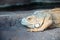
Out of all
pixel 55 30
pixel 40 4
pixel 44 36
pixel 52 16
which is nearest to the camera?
pixel 44 36

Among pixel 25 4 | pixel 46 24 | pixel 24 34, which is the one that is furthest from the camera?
pixel 25 4

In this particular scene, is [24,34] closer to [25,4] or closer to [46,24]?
[46,24]

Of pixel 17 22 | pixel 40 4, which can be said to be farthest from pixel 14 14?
pixel 40 4

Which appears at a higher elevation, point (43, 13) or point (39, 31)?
point (43, 13)

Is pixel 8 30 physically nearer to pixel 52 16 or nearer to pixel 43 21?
pixel 43 21

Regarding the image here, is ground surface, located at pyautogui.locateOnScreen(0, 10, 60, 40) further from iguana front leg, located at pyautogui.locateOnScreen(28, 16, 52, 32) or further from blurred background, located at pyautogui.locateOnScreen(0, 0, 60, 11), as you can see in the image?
blurred background, located at pyautogui.locateOnScreen(0, 0, 60, 11)

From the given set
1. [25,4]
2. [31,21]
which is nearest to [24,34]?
[31,21]

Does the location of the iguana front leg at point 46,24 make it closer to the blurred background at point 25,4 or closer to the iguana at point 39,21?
the iguana at point 39,21

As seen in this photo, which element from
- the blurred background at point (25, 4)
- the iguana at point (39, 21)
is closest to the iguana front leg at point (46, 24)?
the iguana at point (39, 21)
